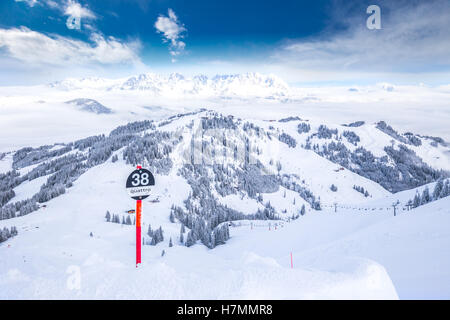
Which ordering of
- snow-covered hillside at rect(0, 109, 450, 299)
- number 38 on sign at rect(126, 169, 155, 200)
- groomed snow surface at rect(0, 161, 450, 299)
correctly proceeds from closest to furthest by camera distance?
1. groomed snow surface at rect(0, 161, 450, 299)
2. snow-covered hillside at rect(0, 109, 450, 299)
3. number 38 on sign at rect(126, 169, 155, 200)

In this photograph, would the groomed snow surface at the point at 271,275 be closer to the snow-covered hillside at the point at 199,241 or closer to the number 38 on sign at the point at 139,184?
the snow-covered hillside at the point at 199,241

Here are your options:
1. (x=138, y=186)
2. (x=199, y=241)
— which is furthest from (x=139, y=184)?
(x=199, y=241)

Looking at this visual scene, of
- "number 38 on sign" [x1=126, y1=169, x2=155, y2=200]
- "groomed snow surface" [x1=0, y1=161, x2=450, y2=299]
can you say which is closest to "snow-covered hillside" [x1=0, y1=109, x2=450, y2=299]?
"groomed snow surface" [x1=0, y1=161, x2=450, y2=299]

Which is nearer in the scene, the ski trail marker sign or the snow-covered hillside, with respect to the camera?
the snow-covered hillside

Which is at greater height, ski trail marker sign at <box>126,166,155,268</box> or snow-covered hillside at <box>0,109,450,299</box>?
ski trail marker sign at <box>126,166,155,268</box>

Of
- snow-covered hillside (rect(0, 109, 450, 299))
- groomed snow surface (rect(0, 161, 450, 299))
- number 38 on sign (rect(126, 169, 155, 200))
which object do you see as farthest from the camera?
number 38 on sign (rect(126, 169, 155, 200))

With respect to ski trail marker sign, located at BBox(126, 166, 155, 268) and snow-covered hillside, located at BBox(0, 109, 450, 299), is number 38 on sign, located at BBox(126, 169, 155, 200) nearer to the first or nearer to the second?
ski trail marker sign, located at BBox(126, 166, 155, 268)

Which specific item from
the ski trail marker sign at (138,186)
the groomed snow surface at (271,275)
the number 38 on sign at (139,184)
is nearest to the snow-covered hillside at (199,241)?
the groomed snow surface at (271,275)
